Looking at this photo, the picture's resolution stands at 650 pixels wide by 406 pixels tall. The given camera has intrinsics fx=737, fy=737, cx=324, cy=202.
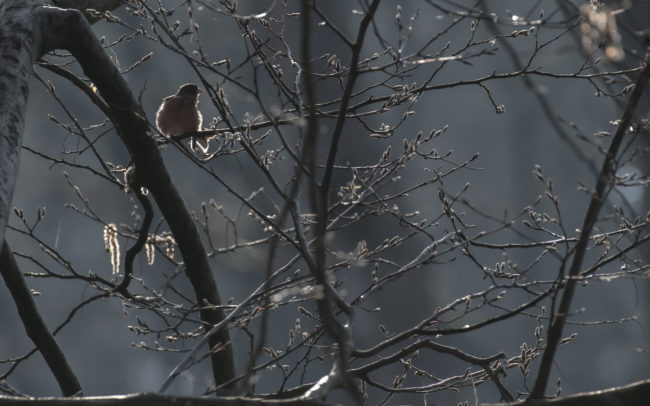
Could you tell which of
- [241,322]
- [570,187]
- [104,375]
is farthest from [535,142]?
[241,322]

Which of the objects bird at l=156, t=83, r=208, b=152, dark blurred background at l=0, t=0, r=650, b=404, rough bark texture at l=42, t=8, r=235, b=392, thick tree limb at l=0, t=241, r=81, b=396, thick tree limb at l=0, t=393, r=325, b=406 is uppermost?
dark blurred background at l=0, t=0, r=650, b=404

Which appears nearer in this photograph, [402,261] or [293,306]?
[402,261]

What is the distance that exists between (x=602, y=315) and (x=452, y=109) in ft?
25.5

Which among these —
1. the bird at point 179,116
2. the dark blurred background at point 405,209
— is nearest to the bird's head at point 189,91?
the bird at point 179,116

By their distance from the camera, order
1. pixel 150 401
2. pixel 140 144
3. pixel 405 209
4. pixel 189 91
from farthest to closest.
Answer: pixel 405 209, pixel 189 91, pixel 140 144, pixel 150 401

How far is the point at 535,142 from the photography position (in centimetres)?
2202

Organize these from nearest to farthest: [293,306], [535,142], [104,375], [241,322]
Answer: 1. [241,322]
2. [293,306]
3. [104,375]
4. [535,142]

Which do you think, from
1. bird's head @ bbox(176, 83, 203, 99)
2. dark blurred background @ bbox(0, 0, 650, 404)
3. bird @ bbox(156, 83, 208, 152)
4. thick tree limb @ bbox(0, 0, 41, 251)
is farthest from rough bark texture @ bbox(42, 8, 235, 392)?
dark blurred background @ bbox(0, 0, 650, 404)

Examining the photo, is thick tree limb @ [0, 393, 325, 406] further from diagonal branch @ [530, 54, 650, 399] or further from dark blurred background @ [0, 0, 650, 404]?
dark blurred background @ [0, 0, 650, 404]

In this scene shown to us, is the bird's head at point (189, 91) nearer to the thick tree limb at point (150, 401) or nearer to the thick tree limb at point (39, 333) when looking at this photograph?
the thick tree limb at point (39, 333)

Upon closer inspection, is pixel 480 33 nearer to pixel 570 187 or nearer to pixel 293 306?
pixel 570 187

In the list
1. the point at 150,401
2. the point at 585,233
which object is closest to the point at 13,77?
the point at 150,401

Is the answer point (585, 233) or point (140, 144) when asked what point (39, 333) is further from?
point (585, 233)

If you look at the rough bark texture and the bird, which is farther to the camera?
the bird
